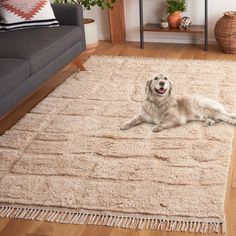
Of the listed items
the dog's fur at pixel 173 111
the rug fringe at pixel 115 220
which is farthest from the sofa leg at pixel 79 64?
the rug fringe at pixel 115 220

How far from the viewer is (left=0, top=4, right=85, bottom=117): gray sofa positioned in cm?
305

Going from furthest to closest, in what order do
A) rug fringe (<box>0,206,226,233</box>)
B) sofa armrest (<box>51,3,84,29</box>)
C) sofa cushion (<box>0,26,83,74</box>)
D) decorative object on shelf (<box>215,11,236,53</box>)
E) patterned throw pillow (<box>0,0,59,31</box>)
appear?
decorative object on shelf (<box>215,11,236,53</box>)
sofa armrest (<box>51,3,84,29</box>)
patterned throw pillow (<box>0,0,59,31</box>)
sofa cushion (<box>0,26,83,74</box>)
rug fringe (<box>0,206,226,233</box>)

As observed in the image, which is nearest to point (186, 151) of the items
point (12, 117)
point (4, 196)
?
point (4, 196)

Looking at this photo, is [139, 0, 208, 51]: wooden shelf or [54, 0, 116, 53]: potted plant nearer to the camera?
[139, 0, 208, 51]: wooden shelf

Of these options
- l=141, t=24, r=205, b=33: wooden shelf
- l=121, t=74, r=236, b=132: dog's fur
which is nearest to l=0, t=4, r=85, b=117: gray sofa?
l=121, t=74, r=236, b=132: dog's fur

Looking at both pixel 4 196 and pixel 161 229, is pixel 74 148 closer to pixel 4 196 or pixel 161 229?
pixel 4 196

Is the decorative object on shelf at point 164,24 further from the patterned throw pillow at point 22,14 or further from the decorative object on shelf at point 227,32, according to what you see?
the patterned throw pillow at point 22,14

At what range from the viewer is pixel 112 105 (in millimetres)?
3465

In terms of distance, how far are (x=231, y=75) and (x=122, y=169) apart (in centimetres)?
165

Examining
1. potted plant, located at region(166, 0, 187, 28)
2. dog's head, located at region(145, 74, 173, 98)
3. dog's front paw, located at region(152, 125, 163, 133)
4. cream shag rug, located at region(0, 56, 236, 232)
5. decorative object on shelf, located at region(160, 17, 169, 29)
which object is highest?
potted plant, located at region(166, 0, 187, 28)

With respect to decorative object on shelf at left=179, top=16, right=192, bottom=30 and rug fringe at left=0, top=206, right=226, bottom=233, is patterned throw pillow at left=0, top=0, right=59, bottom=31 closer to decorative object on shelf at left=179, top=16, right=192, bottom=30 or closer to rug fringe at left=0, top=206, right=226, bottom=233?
decorative object on shelf at left=179, top=16, right=192, bottom=30

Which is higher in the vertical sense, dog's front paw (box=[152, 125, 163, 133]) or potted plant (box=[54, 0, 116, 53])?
potted plant (box=[54, 0, 116, 53])

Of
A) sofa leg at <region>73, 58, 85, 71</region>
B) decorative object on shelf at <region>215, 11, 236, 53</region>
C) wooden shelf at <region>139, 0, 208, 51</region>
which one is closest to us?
sofa leg at <region>73, 58, 85, 71</region>

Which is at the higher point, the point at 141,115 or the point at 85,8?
the point at 85,8
